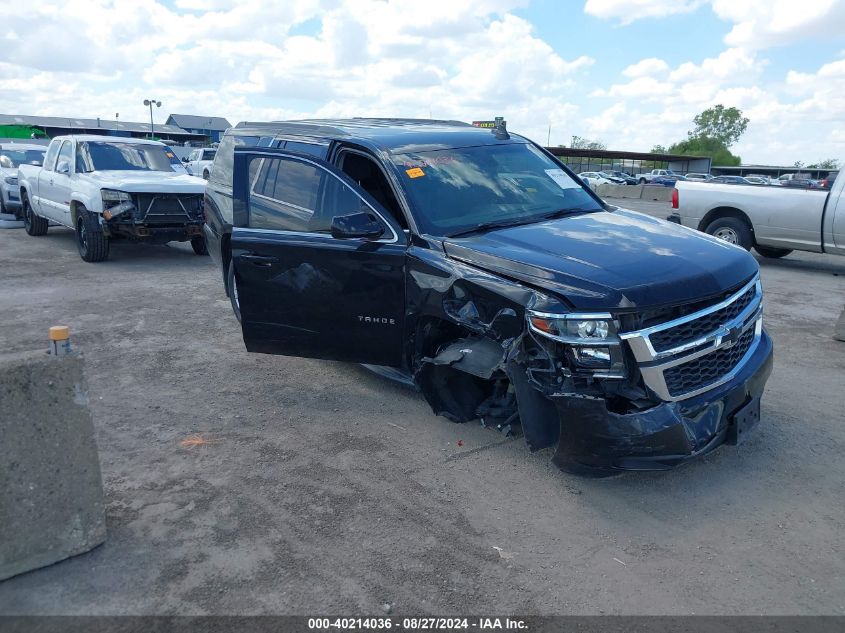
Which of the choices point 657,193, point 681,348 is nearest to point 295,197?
point 681,348

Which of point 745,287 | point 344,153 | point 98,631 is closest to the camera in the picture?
point 98,631

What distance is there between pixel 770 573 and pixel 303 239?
3438mm

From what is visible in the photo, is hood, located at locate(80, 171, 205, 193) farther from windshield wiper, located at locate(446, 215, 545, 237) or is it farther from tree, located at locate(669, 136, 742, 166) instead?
tree, located at locate(669, 136, 742, 166)

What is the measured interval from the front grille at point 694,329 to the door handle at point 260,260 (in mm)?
2686

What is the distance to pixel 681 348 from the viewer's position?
3.66 metres

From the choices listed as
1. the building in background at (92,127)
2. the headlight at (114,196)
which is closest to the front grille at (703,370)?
the headlight at (114,196)

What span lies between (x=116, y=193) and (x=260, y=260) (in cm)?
628

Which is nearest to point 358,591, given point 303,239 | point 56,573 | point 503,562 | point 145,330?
point 503,562

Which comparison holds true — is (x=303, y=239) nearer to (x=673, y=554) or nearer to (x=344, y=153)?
(x=344, y=153)

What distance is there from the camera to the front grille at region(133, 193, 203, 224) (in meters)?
10.3

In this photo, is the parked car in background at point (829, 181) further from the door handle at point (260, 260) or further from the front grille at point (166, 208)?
the front grille at point (166, 208)

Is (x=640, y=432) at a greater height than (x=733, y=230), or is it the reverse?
(x=733, y=230)

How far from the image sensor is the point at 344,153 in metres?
5.14

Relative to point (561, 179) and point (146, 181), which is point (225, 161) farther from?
point (146, 181)
